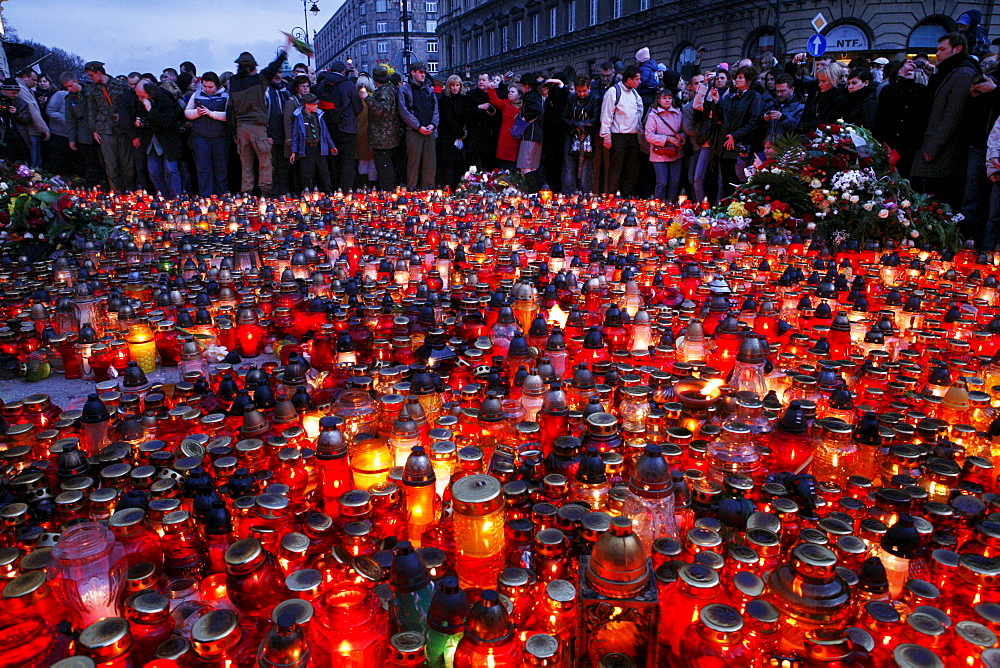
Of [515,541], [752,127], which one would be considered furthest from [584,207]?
[515,541]

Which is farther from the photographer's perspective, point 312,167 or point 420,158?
point 420,158

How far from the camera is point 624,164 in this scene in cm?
1149

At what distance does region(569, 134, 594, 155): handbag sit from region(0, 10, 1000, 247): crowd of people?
0.14ft

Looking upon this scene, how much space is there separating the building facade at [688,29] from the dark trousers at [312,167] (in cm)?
624

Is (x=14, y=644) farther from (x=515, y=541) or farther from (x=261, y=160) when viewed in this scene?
(x=261, y=160)

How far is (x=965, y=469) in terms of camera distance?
221cm

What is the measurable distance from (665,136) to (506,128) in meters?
3.30

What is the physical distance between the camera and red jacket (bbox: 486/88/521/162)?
11.9 m

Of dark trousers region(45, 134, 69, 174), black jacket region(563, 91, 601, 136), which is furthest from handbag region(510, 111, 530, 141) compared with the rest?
dark trousers region(45, 134, 69, 174)

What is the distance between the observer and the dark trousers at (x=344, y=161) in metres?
11.4

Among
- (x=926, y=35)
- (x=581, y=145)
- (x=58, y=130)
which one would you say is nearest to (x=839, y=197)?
(x=581, y=145)

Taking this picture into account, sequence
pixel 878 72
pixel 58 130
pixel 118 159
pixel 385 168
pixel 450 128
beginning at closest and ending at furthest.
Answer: pixel 878 72 → pixel 118 159 → pixel 385 168 → pixel 450 128 → pixel 58 130

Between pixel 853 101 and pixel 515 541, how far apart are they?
8.47m

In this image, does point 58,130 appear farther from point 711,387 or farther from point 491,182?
point 711,387
